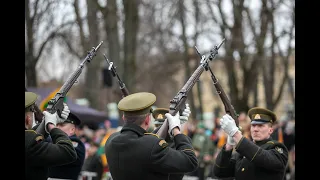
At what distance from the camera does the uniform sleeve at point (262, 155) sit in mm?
6105

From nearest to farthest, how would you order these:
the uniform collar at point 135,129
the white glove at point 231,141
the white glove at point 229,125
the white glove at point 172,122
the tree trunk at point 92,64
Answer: the uniform collar at point 135,129, the white glove at point 172,122, the white glove at point 229,125, the white glove at point 231,141, the tree trunk at point 92,64

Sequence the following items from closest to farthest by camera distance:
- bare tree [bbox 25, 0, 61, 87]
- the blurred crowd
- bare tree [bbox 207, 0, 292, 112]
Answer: the blurred crowd → bare tree [bbox 25, 0, 61, 87] → bare tree [bbox 207, 0, 292, 112]

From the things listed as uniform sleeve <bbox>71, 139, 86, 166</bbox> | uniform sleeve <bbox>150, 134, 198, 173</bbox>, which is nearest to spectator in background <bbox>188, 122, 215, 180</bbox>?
uniform sleeve <bbox>71, 139, 86, 166</bbox>

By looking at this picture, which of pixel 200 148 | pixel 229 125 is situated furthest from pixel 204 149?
pixel 229 125

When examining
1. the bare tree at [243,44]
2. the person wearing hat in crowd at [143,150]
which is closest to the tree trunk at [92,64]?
the bare tree at [243,44]

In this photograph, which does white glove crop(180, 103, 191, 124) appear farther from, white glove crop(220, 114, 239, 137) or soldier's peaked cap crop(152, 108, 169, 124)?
soldier's peaked cap crop(152, 108, 169, 124)

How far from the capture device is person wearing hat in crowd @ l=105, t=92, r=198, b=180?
17.3 feet

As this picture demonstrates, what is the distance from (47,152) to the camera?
5480 mm

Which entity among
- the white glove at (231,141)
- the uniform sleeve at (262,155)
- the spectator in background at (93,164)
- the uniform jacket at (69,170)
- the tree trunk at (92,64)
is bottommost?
the spectator in background at (93,164)

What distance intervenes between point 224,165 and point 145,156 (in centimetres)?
185

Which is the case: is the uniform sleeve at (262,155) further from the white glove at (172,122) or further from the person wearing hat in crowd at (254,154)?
the white glove at (172,122)
